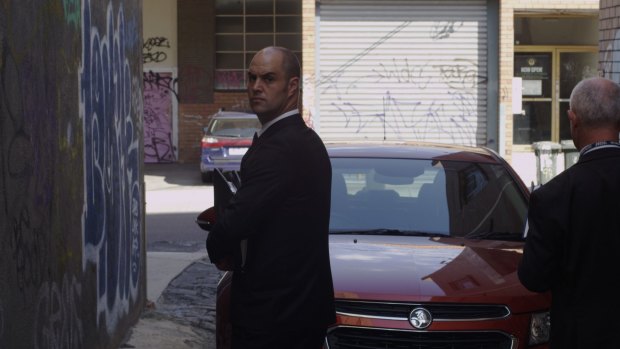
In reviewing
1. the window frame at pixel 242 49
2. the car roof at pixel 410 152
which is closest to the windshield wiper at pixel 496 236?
the car roof at pixel 410 152

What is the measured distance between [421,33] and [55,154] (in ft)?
61.5

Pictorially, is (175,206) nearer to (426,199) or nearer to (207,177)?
(207,177)

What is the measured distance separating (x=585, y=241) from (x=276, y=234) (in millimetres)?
1172

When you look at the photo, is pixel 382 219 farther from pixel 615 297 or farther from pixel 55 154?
pixel 615 297

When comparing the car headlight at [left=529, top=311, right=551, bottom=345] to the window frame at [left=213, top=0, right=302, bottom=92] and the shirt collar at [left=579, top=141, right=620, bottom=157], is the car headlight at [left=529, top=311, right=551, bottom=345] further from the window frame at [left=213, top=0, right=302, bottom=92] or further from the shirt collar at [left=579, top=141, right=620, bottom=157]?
the window frame at [left=213, top=0, right=302, bottom=92]

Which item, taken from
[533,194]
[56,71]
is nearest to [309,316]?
[533,194]

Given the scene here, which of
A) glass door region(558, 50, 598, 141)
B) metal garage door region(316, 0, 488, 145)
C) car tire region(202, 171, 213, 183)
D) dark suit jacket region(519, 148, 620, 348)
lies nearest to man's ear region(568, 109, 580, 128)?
dark suit jacket region(519, 148, 620, 348)

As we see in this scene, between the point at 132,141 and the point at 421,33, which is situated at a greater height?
the point at 421,33

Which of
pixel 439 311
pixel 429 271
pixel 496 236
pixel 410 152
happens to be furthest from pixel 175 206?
pixel 439 311

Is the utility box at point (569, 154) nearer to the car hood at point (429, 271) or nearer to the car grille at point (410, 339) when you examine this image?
the car hood at point (429, 271)

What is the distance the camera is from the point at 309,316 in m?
3.97

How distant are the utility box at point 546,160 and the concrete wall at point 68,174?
1471 centimetres

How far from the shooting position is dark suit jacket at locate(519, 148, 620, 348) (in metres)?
3.87

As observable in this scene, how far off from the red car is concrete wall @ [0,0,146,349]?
90cm
